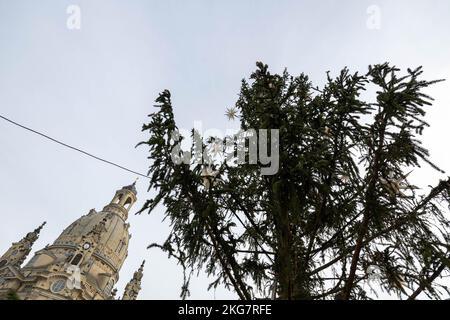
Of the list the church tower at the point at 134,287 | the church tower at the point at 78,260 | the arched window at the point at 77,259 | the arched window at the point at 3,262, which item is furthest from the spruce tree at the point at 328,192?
the arched window at the point at 3,262

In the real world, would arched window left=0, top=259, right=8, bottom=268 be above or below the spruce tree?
above

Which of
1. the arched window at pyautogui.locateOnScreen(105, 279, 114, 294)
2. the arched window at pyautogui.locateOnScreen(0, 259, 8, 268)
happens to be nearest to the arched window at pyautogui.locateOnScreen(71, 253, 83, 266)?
the arched window at pyautogui.locateOnScreen(105, 279, 114, 294)

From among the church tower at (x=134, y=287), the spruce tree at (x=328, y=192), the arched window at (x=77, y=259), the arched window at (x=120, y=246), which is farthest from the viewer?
the arched window at (x=120, y=246)

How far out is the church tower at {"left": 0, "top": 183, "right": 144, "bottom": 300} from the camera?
4497 centimetres

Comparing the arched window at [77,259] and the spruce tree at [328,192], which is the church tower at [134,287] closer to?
the arched window at [77,259]

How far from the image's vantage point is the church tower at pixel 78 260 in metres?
45.0

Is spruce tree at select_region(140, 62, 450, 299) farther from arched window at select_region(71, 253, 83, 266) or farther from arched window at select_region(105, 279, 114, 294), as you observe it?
arched window at select_region(105, 279, 114, 294)

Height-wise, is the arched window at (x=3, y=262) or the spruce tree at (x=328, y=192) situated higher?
the arched window at (x=3, y=262)

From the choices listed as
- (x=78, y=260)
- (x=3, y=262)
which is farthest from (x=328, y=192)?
(x=3, y=262)

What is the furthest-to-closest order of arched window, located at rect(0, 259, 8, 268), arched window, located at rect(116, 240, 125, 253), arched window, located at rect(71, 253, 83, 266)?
arched window, located at rect(116, 240, 125, 253), arched window, located at rect(0, 259, 8, 268), arched window, located at rect(71, 253, 83, 266)

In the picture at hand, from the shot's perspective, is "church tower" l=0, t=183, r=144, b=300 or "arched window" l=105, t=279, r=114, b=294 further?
"arched window" l=105, t=279, r=114, b=294

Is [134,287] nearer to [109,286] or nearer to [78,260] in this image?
[109,286]

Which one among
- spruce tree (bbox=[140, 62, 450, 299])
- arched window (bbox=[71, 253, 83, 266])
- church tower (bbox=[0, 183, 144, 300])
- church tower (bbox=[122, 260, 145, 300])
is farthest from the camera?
church tower (bbox=[122, 260, 145, 300])
